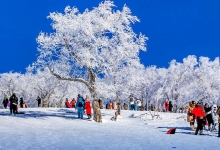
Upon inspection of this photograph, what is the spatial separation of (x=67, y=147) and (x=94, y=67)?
1676 cm

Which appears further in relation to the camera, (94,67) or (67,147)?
(94,67)

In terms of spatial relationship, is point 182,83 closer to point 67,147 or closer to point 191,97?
point 191,97

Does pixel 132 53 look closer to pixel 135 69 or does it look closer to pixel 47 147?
pixel 135 69

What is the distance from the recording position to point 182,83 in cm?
6956

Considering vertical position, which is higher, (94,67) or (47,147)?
(94,67)

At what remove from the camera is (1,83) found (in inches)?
3935

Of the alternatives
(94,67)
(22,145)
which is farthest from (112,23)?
(22,145)

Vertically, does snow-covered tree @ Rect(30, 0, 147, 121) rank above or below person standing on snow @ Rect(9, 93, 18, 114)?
above

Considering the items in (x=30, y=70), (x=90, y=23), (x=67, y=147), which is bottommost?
(x=67, y=147)

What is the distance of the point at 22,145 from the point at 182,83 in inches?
2241

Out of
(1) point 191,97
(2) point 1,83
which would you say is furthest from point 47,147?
(2) point 1,83

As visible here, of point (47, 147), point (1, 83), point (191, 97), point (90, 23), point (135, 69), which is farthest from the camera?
point (1, 83)

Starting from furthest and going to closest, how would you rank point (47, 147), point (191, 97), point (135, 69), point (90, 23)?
1. point (191, 97)
2. point (135, 69)
3. point (90, 23)
4. point (47, 147)

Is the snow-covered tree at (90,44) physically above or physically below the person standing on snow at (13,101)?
above
